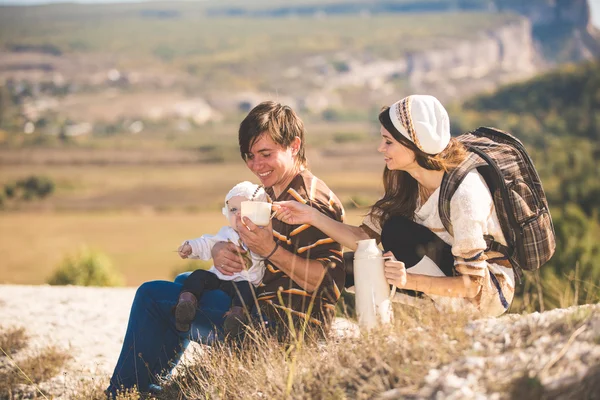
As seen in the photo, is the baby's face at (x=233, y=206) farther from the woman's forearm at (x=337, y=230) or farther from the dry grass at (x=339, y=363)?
the dry grass at (x=339, y=363)

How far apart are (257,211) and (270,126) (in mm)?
474

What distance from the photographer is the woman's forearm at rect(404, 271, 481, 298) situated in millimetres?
3672

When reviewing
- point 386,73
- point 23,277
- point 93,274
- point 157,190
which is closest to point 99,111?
point 157,190

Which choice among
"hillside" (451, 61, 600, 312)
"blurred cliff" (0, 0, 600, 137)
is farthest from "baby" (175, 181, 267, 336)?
"blurred cliff" (0, 0, 600, 137)

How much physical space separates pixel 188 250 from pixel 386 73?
190 m

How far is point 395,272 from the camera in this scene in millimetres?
3648

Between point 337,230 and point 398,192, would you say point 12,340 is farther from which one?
point 398,192

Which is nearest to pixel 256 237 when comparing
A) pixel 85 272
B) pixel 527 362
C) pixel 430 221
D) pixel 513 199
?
pixel 430 221

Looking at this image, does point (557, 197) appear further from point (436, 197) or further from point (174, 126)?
point (174, 126)

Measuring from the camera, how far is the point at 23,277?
163 ft

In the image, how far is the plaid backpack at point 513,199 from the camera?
12.2ft

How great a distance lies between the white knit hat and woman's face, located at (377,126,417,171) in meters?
0.08

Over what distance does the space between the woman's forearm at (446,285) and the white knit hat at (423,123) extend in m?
Result: 0.62

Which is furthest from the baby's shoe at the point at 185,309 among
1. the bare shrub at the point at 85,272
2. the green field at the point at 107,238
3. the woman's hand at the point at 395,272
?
the green field at the point at 107,238
